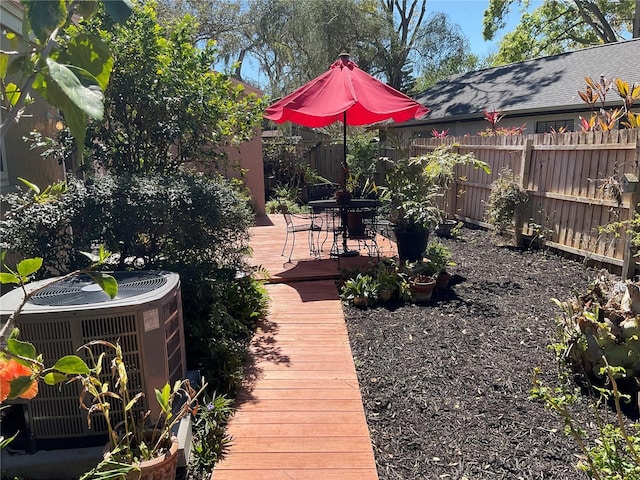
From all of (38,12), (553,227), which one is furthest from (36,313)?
(553,227)

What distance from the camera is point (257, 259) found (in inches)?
257

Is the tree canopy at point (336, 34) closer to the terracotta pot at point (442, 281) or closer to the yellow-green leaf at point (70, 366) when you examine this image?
the terracotta pot at point (442, 281)

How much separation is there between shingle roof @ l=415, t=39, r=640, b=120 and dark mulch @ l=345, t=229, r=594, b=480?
22.6ft

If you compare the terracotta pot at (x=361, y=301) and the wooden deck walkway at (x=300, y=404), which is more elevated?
the terracotta pot at (x=361, y=301)

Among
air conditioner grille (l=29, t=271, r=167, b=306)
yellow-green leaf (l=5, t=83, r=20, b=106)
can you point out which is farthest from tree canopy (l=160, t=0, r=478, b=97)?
yellow-green leaf (l=5, t=83, r=20, b=106)

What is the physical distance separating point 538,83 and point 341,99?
9640mm

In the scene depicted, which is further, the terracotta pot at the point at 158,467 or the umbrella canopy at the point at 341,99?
the umbrella canopy at the point at 341,99

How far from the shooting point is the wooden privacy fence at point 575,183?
533cm

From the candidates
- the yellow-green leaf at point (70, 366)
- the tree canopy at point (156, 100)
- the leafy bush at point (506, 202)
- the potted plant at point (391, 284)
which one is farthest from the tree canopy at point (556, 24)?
the yellow-green leaf at point (70, 366)

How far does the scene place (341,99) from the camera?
17.7 feet

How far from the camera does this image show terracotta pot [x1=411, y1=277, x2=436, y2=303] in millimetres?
4734

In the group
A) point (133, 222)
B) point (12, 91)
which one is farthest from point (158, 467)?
point (133, 222)

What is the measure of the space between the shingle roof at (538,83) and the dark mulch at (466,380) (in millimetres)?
6889

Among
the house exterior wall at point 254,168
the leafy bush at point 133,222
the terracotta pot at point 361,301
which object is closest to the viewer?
the leafy bush at point 133,222
